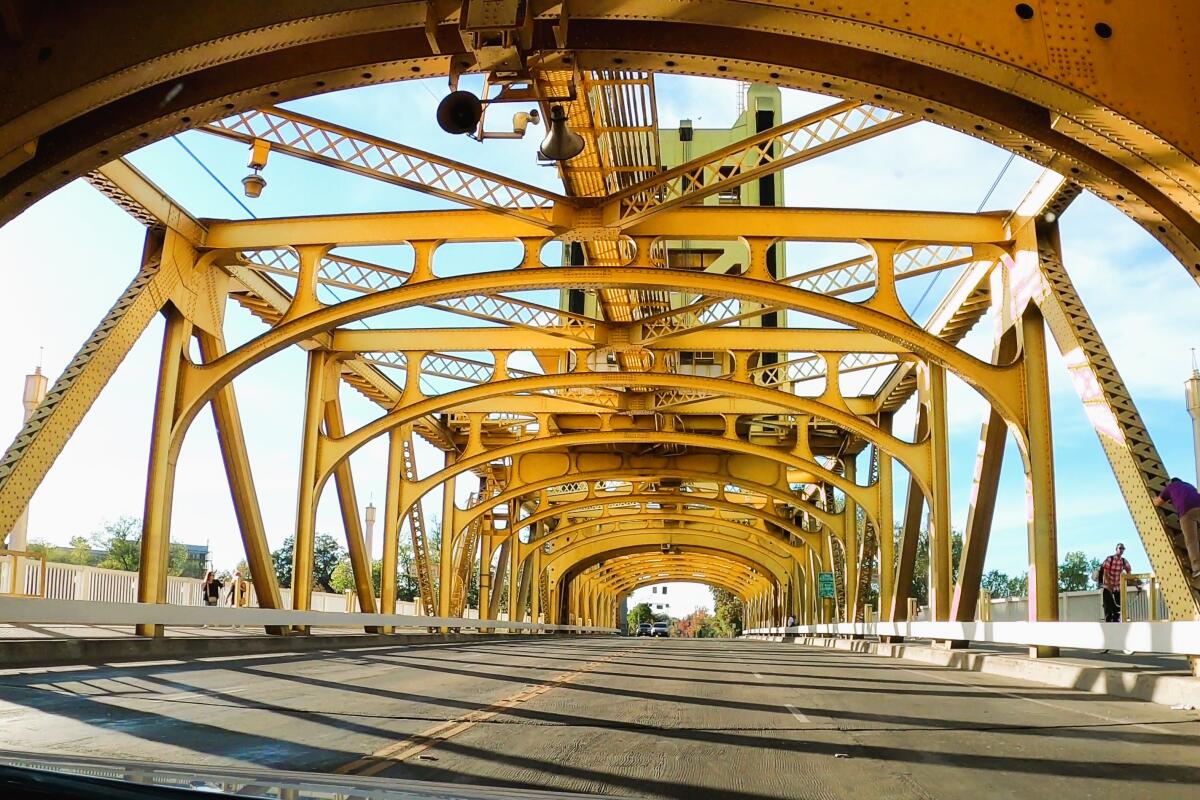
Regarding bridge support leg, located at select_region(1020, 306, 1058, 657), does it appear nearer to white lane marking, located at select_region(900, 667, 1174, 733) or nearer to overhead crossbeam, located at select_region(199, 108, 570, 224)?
white lane marking, located at select_region(900, 667, 1174, 733)

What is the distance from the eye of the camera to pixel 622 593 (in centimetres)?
10844

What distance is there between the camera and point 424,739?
7016 mm

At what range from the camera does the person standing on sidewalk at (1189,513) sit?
37.1 ft

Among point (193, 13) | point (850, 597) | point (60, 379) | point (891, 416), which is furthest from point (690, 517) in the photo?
point (193, 13)

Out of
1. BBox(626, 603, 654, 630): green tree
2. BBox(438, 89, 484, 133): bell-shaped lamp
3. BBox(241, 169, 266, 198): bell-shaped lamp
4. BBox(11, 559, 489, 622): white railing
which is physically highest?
BBox(241, 169, 266, 198): bell-shaped lamp

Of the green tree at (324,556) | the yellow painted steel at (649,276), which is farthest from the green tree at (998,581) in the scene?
the yellow painted steel at (649,276)

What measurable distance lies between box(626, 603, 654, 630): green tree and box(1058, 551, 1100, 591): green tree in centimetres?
5702

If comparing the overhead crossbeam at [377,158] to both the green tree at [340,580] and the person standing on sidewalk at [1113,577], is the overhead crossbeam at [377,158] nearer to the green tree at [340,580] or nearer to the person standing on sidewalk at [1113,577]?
the person standing on sidewalk at [1113,577]

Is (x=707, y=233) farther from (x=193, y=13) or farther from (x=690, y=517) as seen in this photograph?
(x=690, y=517)

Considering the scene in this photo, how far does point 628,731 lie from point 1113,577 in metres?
14.0

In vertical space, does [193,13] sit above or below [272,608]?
above

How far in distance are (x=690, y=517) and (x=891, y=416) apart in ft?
61.2

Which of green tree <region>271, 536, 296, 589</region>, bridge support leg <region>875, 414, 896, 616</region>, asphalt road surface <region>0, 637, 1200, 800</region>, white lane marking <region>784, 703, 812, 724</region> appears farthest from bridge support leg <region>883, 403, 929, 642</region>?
green tree <region>271, 536, 296, 589</region>

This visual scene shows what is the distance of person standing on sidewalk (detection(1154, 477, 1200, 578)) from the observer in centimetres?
1130
